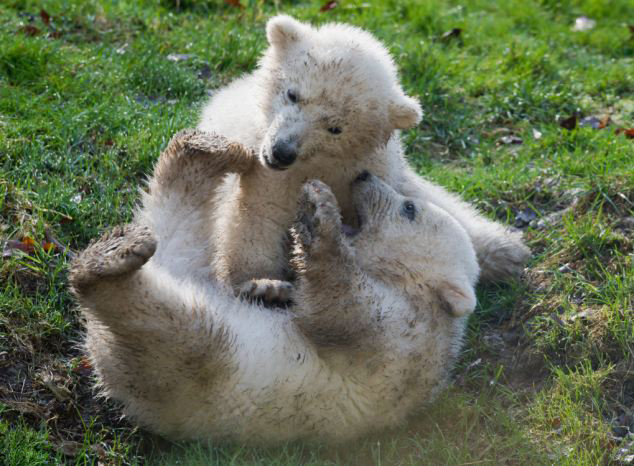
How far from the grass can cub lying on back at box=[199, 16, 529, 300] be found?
102cm

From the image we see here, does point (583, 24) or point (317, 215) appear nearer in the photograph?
point (317, 215)

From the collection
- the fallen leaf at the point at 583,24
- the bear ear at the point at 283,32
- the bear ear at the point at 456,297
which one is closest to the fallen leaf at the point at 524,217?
the bear ear at the point at 456,297

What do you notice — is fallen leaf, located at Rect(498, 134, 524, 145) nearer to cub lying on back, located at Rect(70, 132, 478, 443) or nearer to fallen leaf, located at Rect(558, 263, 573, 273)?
fallen leaf, located at Rect(558, 263, 573, 273)

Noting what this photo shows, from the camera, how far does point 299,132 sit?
183 inches

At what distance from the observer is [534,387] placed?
4.88 m

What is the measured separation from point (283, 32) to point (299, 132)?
0.80 meters

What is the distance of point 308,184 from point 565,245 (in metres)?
2.14

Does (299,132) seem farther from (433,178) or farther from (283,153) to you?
(433,178)

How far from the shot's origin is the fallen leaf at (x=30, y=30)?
7.24 meters

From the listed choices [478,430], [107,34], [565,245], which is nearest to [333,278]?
[478,430]

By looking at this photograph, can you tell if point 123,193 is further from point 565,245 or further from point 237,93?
point 565,245

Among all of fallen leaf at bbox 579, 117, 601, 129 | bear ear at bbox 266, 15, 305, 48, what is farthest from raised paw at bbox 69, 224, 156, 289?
fallen leaf at bbox 579, 117, 601, 129

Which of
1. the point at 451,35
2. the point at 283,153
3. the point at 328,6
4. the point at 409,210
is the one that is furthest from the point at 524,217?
the point at 328,6

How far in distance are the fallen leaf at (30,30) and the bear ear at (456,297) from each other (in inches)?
179
